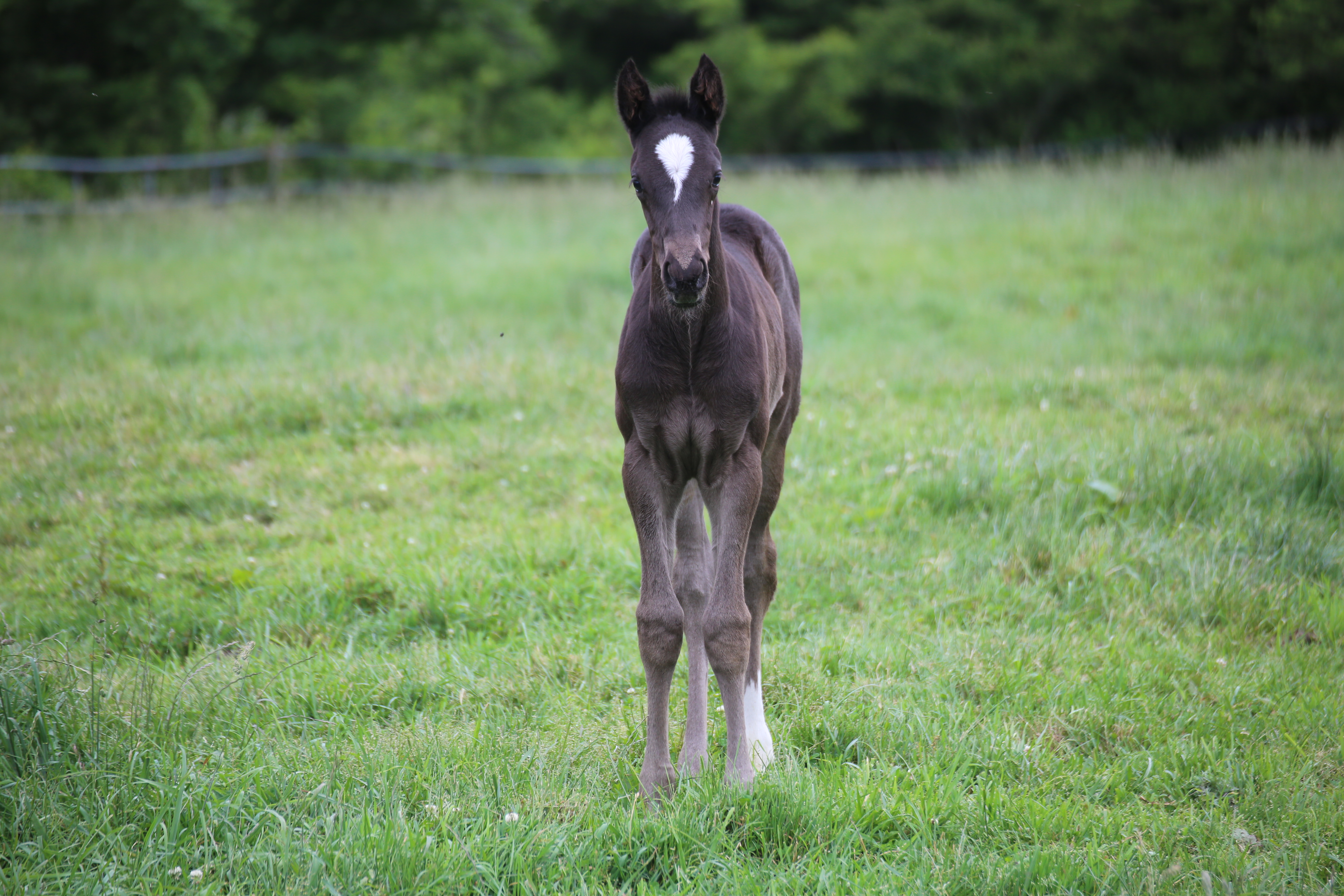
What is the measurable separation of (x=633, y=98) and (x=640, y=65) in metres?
28.6

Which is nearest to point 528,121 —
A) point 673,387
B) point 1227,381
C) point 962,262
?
point 962,262

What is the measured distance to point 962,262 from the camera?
428 inches

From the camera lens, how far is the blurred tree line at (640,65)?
18.5m

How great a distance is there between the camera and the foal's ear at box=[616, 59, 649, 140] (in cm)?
319

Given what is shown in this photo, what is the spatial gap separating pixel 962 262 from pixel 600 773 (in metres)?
8.90

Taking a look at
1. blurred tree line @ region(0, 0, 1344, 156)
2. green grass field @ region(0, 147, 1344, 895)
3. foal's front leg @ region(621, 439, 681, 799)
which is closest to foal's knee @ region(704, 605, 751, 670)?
foal's front leg @ region(621, 439, 681, 799)

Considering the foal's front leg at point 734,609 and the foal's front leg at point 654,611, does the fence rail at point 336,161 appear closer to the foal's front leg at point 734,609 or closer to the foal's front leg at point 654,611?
the foal's front leg at point 654,611

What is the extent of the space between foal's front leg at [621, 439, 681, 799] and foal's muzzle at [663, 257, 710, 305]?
2.03 ft

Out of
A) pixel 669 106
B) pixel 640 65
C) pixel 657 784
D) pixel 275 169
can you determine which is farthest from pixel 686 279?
pixel 640 65

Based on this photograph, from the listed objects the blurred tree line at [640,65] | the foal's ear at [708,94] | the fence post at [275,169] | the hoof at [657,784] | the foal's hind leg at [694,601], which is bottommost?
the hoof at [657,784]

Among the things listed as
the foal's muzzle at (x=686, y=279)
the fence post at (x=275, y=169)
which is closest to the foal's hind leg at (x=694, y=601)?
the foal's muzzle at (x=686, y=279)

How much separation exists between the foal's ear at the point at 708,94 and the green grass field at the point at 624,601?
6.72 feet

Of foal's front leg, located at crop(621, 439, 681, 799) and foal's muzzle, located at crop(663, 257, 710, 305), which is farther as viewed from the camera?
foal's front leg, located at crop(621, 439, 681, 799)

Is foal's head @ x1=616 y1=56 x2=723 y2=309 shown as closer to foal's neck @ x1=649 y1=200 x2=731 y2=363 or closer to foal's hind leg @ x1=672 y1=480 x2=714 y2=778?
foal's neck @ x1=649 y1=200 x2=731 y2=363
